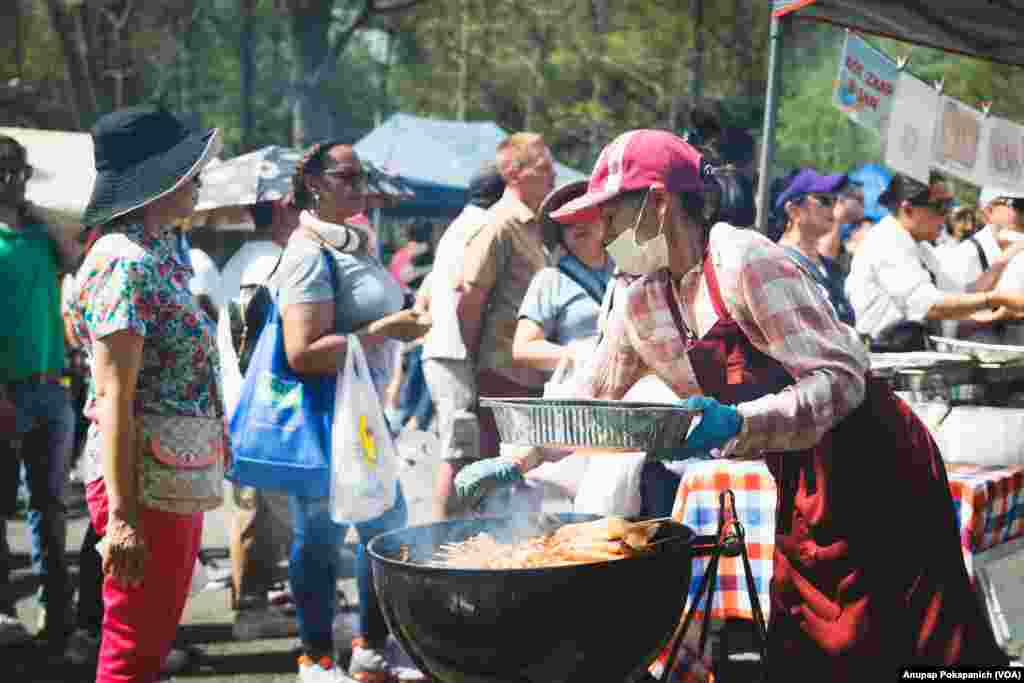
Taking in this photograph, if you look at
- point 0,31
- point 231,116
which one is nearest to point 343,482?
point 0,31

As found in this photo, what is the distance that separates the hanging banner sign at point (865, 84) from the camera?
557 cm

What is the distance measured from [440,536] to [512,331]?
2.33 meters

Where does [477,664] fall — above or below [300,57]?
below

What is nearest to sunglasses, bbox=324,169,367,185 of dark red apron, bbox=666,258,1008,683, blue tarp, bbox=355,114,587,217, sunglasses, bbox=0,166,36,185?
sunglasses, bbox=0,166,36,185

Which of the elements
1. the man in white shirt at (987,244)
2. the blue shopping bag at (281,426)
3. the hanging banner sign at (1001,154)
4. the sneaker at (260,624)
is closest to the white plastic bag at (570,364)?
the blue shopping bag at (281,426)

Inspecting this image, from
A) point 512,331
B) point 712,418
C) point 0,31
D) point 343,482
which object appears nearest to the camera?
point 712,418

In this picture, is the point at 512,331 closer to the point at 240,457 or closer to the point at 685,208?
the point at 240,457

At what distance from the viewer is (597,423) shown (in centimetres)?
248

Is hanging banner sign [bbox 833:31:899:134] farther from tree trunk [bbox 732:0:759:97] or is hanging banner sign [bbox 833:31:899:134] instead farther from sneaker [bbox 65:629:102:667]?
tree trunk [bbox 732:0:759:97]

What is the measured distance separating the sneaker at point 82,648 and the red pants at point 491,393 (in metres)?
1.94

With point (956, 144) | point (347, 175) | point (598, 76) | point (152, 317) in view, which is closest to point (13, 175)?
point (347, 175)

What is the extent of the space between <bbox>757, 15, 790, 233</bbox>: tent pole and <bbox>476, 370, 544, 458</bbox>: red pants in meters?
1.40

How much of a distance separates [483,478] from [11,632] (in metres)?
3.48

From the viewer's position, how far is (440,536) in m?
3.09
